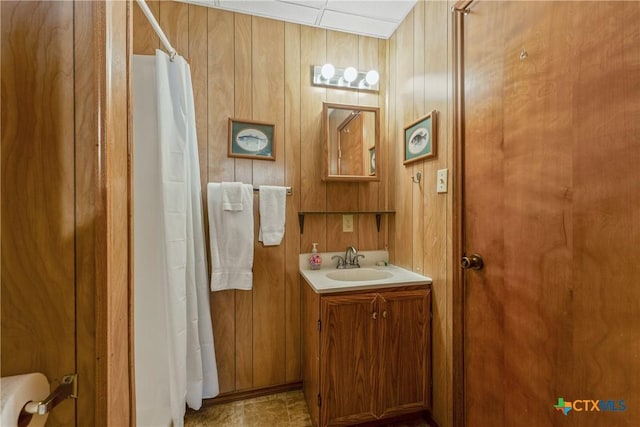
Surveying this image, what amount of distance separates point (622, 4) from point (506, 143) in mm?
432

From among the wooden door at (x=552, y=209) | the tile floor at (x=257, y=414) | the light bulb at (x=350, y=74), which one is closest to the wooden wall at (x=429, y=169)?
the wooden door at (x=552, y=209)

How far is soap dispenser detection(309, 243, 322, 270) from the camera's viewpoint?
5.71 feet

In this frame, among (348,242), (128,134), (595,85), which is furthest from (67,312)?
(348,242)

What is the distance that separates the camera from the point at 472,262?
3.74 ft

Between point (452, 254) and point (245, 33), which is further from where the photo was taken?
point (245, 33)

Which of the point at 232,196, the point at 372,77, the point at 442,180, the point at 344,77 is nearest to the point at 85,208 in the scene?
the point at 232,196

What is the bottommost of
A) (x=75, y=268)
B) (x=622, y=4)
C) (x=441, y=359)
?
(x=441, y=359)

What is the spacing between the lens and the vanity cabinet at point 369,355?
4.29ft

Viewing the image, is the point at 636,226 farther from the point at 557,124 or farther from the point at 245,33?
the point at 245,33

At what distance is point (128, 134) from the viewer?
2.09 ft

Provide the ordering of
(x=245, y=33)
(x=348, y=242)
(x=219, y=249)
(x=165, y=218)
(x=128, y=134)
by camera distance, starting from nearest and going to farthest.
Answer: (x=128, y=134), (x=165, y=218), (x=219, y=249), (x=245, y=33), (x=348, y=242)

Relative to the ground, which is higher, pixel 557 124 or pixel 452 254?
pixel 557 124

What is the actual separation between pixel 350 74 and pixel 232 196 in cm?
116

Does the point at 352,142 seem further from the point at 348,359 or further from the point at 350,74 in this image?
the point at 348,359
